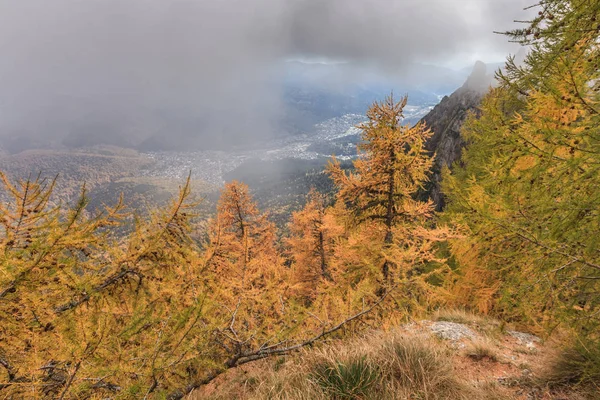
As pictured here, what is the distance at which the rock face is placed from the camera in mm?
55688

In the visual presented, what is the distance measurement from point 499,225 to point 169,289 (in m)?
4.82

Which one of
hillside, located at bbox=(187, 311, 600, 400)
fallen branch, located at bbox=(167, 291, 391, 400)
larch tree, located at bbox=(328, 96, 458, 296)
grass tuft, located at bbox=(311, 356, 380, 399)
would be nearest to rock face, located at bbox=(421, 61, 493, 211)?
larch tree, located at bbox=(328, 96, 458, 296)

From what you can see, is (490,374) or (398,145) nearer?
(490,374)

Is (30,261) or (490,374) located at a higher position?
(30,261)

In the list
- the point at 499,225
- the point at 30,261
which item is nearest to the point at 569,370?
the point at 499,225

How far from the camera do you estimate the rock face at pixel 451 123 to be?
5569cm

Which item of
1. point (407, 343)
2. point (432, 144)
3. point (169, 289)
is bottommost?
point (407, 343)

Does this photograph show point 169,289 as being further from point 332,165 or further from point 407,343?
point 332,165

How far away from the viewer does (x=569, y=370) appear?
Answer: 3.83 meters

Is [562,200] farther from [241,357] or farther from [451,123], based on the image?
[451,123]

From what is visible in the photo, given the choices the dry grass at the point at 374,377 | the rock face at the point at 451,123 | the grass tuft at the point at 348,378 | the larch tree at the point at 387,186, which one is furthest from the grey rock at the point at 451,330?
the rock face at the point at 451,123

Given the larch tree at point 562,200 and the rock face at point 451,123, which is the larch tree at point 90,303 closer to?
the larch tree at point 562,200

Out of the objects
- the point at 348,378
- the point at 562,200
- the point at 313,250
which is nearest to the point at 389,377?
the point at 348,378

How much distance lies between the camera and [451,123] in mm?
72500
